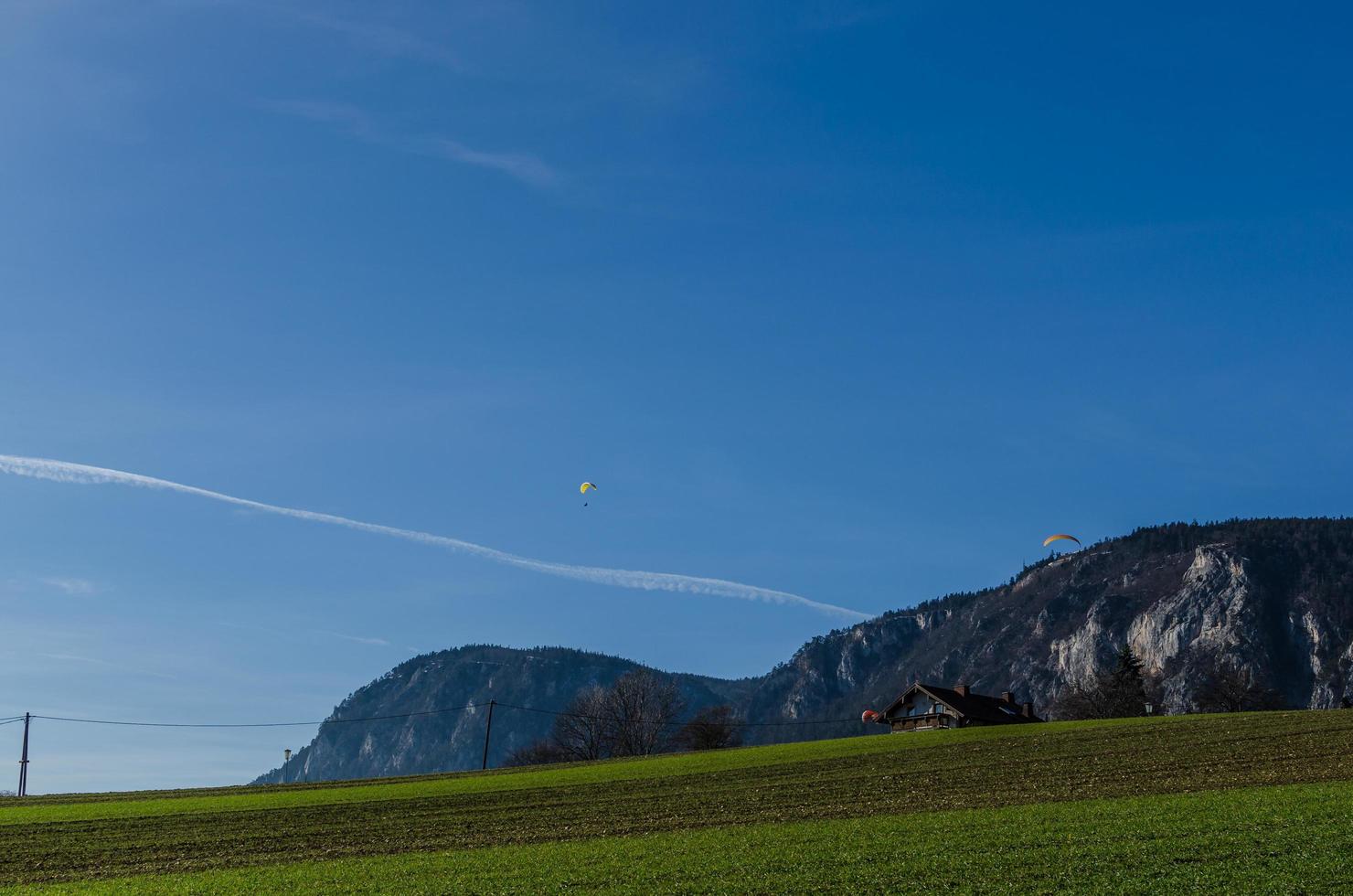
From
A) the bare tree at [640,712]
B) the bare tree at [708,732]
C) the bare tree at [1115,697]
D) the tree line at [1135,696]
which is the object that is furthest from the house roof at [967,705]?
the bare tree at [640,712]

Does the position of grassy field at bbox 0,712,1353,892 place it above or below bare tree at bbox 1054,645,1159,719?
below

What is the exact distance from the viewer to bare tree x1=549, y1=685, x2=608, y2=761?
457 ft

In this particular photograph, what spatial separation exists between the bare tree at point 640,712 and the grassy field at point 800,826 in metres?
71.7

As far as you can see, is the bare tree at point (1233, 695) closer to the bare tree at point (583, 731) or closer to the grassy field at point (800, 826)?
the bare tree at point (583, 731)

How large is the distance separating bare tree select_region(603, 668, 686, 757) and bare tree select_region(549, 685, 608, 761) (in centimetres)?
88

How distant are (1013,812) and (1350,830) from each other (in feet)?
34.8

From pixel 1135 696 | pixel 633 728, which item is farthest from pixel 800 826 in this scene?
pixel 1135 696

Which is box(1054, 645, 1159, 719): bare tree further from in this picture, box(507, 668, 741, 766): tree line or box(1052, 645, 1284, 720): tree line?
box(507, 668, 741, 766): tree line

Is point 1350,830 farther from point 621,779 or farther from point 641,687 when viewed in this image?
point 641,687

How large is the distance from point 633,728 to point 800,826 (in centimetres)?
10715

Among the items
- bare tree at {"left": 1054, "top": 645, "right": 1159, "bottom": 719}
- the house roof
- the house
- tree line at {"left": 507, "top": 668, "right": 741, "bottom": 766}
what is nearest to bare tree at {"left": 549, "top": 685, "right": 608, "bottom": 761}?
tree line at {"left": 507, "top": 668, "right": 741, "bottom": 766}

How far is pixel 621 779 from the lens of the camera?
61.0 metres

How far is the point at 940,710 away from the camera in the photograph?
114500 millimetres

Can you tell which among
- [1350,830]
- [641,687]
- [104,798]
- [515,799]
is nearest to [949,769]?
[515,799]
